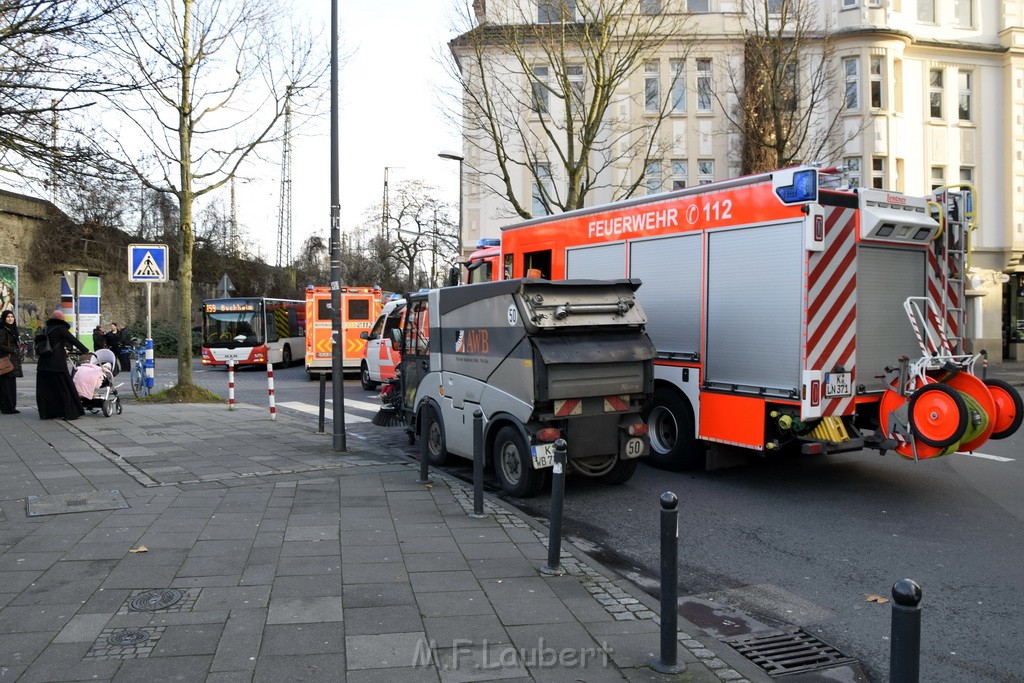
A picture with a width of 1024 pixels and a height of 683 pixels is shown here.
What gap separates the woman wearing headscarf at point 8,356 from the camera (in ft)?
43.2

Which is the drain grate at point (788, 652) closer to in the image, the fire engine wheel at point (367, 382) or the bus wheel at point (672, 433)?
the bus wheel at point (672, 433)

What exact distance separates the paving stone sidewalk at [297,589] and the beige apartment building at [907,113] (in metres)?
20.6

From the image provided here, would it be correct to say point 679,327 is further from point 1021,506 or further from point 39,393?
point 39,393

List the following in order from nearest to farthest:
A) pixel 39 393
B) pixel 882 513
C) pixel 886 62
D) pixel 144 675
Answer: pixel 144 675
pixel 882 513
pixel 39 393
pixel 886 62

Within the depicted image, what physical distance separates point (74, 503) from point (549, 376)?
173 inches

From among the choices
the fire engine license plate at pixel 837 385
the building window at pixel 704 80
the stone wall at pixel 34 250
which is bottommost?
the fire engine license plate at pixel 837 385

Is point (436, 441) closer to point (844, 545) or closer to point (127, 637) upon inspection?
point (844, 545)

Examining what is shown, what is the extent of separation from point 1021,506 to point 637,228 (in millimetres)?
4967

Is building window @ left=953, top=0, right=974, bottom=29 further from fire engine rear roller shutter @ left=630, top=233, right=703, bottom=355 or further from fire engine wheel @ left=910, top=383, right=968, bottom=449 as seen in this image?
fire engine wheel @ left=910, top=383, right=968, bottom=449

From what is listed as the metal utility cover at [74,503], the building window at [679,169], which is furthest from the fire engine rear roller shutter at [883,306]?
the building window at [679,169]

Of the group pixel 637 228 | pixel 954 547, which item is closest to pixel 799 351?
pixel 954 547

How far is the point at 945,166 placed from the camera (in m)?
28.5

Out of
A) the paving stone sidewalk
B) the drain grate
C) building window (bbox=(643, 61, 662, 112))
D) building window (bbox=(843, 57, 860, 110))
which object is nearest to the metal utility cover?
the paving stone sidewalk

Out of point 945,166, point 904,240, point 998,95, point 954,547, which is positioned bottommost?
point 954,547
